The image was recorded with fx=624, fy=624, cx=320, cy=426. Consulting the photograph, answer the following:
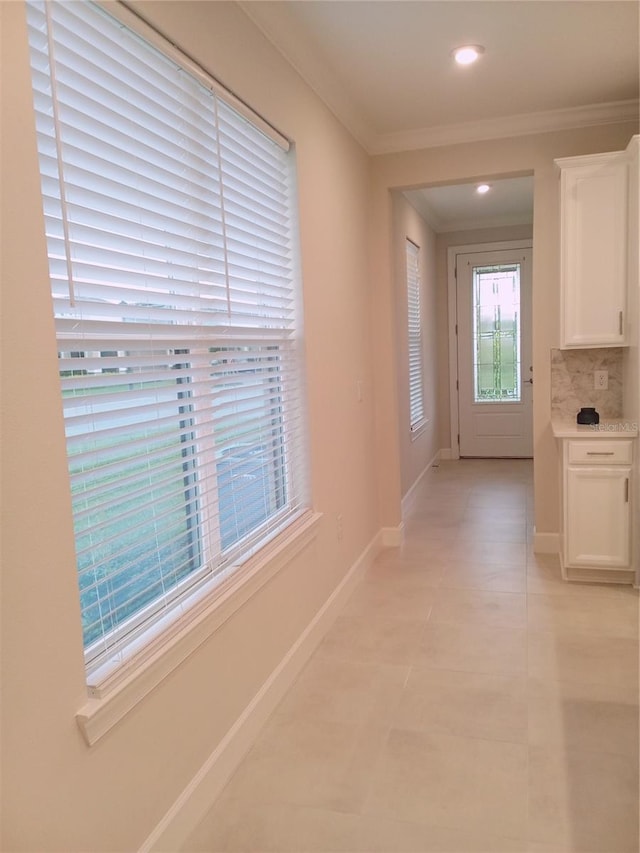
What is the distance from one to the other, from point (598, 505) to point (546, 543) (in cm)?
70

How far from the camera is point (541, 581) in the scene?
368 cm

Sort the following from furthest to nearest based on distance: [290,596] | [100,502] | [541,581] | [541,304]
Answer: [541,304] → [541,581] → [290,596] → [100,502]

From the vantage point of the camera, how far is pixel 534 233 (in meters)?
3.98

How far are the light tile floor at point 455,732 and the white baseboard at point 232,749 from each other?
0.12ft

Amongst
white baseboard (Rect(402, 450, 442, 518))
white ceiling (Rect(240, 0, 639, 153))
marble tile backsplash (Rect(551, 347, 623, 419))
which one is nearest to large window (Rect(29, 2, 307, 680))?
white ceiling (Rect(240, 0, 639, 153))

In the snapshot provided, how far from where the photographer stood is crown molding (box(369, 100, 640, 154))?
3.71m

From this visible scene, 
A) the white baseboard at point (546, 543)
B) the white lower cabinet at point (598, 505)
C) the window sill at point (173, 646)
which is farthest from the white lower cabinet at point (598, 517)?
the window sill at point (173, 646)

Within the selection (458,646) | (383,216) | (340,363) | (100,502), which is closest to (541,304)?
(383,216)

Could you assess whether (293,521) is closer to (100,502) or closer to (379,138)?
(100,502)

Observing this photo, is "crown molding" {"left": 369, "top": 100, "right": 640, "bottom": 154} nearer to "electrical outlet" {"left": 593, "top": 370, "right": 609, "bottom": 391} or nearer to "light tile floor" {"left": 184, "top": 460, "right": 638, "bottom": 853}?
"electrical outlet" {"left": 593, "top": 370, "right": 609, "bottom": 391}

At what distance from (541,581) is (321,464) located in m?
1.59

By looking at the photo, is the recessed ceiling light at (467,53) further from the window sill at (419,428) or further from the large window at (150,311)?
the window sill at (419,428)

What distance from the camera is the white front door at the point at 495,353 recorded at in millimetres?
7078

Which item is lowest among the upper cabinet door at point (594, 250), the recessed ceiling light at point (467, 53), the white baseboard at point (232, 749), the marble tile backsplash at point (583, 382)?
the white baseboard at point (232, 749)
